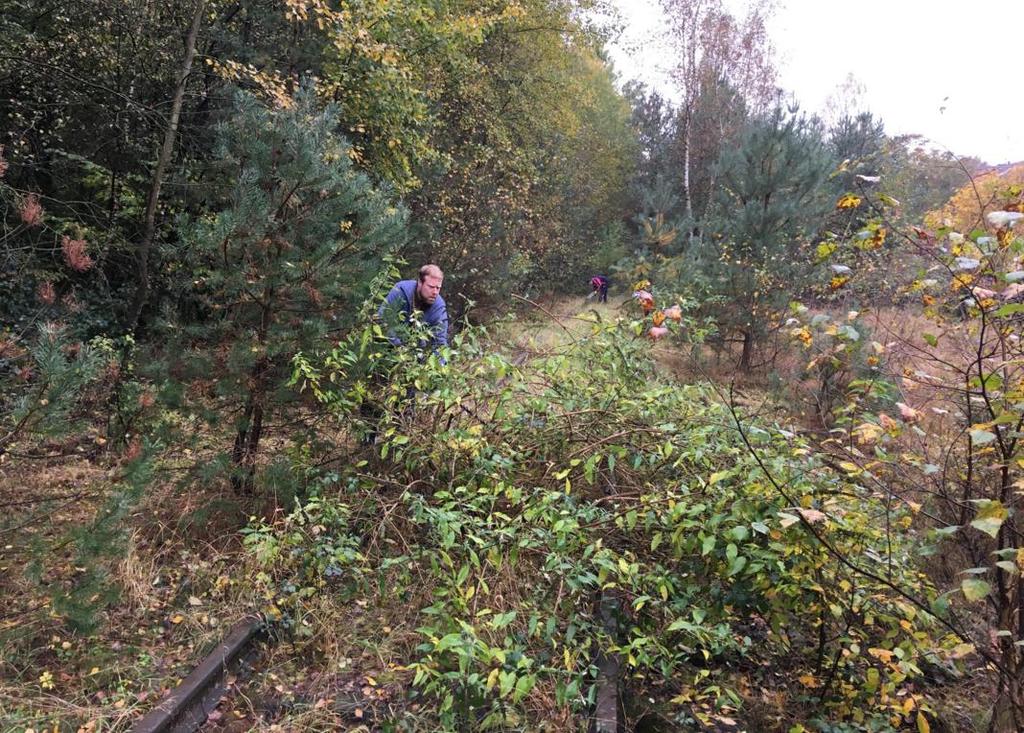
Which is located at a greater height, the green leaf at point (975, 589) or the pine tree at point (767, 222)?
the pine tree at point (767, 222)

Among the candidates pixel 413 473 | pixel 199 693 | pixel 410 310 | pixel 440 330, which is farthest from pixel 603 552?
pixel 410 310

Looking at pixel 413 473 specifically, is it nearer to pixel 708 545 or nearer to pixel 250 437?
pixel 250 437

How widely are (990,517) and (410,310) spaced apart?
4.00m

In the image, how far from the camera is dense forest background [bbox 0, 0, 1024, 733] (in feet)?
Result: 8.48

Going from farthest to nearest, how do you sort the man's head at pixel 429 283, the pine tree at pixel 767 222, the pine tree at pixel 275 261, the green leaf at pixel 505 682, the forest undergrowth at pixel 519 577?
the pine tree at pixel 767 222 < the man's head at pixel 429 283 < the pine tree at pixel 275 261 < the forest undergrowth at pixel 519 577 < the green leaf at pixel 505 682

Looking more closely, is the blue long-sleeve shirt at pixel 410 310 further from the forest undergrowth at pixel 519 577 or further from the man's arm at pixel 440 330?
the forest undergrowth at pixel 519 577

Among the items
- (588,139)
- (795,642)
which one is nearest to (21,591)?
(795,642)

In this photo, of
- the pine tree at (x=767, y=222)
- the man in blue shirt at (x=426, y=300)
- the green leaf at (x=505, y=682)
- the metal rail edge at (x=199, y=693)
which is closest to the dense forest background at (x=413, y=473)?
the green leaf at (x=505, y=682)

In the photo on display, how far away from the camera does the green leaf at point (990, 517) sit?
161cm

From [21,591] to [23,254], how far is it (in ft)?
12.7

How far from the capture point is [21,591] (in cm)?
333

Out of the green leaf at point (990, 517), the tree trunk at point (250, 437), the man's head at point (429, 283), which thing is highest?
the man's head at point (429, 283)

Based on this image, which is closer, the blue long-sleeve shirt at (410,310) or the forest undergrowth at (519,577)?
the forest undergrowth at (519,577)

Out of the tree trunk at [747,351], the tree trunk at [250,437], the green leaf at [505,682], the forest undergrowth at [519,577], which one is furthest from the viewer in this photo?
the tree trunk at [747,351]
